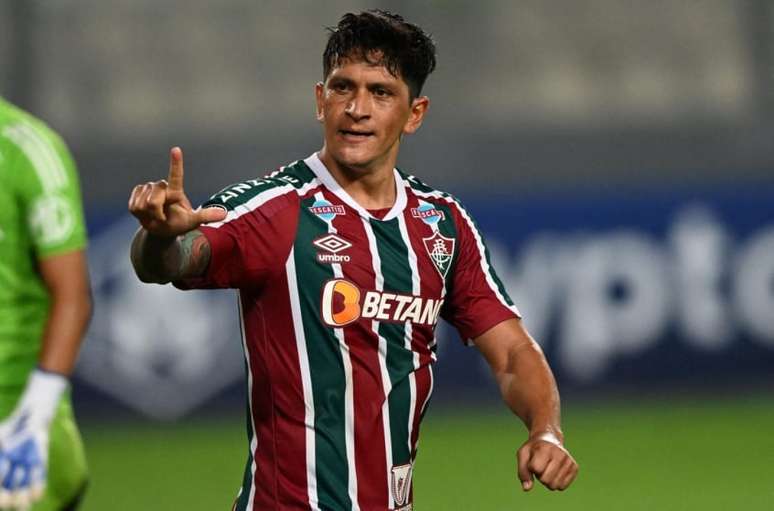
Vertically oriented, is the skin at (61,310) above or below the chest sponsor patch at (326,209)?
→ below

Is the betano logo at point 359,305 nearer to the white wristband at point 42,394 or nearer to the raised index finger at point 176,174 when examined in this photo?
the raised index finger at point 176,174

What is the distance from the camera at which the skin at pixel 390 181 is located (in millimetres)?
4254

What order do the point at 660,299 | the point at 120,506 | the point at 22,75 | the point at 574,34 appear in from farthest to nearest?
the point at 574,34 → the point at 22,75 → the point at 660,299 → the point at 120,506

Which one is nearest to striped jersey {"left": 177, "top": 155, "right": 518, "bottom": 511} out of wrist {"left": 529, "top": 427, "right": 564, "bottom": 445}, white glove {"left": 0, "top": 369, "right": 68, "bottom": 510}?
wrist {"left": 529, "top": 427, "right": 564, "bottom": 445}

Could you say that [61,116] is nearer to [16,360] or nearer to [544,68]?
[544,68]

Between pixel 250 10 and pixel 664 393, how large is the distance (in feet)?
14.7

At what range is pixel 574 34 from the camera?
1244 centimetres

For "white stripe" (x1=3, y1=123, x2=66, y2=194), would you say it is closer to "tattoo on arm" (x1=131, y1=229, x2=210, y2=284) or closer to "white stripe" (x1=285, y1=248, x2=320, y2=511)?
"tattoo on arm" (x1=131, y1=229, x2=210, y2=284)

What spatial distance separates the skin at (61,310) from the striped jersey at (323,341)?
24.1 inches

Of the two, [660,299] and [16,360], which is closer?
[16,360]

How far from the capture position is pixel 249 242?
4281 millimetres

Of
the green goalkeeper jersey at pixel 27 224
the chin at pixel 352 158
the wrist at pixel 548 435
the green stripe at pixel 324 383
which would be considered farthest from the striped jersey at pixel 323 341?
the green goalkeeper jersey at pixel 27 224

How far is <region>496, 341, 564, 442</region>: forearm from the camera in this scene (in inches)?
176

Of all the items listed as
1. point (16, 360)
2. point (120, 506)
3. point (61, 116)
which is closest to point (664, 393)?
point (120, 506)
